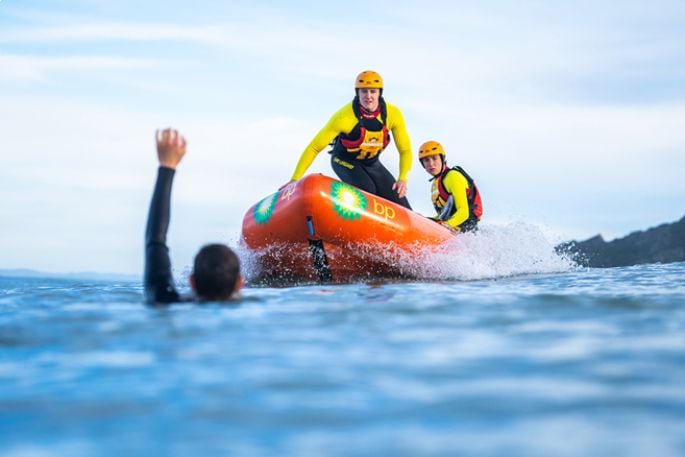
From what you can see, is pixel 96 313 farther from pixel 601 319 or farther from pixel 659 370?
pixel 659 370

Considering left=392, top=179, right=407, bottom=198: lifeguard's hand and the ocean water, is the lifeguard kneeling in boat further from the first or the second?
the ocean water

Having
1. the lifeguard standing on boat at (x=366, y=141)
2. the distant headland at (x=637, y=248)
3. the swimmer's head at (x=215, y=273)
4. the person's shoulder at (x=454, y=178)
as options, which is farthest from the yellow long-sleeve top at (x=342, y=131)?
the distant headland at (x=637, y=248)

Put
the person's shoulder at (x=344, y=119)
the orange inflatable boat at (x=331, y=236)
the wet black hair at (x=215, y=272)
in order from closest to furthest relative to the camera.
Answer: the wet black hair at (x=215, y=272), the orange inflatable boat at (x=331, y=236), the person's shoulder at (x=344, y=119)

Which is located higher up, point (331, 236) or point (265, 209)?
point (265, 209)

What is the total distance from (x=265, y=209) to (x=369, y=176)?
155 centimetres

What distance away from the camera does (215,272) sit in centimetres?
484

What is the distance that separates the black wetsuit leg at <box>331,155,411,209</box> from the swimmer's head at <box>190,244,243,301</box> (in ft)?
17.8

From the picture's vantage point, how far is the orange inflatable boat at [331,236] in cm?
888

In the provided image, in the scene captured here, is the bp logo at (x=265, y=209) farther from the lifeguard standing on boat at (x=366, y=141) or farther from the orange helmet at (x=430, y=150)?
the orange helmet at (x=430, y=150)

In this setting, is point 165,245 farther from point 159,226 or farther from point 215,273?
point 215,273

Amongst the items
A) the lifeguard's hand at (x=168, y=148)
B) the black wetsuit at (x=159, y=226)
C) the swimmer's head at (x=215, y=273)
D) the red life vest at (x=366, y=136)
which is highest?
→ the red life vest at (x=366, y=136)

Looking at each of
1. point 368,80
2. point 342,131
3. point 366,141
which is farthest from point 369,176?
point 368,80

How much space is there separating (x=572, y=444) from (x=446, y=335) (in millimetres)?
1794

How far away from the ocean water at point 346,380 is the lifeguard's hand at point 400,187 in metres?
4.77
